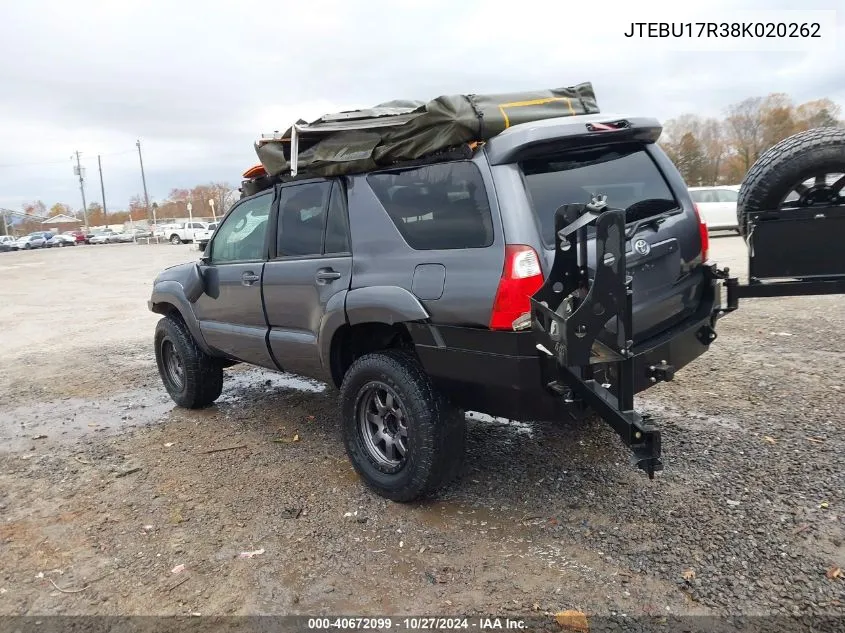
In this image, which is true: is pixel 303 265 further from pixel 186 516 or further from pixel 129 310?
pixel 129 310

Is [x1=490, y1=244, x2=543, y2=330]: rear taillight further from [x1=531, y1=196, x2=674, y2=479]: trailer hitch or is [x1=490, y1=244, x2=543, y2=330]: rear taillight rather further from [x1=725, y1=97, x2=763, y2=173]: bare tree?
[x1=725, y1=97, x2=763, y2=173]: bare tree

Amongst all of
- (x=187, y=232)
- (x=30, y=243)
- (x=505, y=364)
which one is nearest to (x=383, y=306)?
(x=505, y=364)

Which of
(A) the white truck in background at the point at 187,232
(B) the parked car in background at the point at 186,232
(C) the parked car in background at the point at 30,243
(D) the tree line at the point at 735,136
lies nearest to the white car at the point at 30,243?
(C) the parked car in background at the point at 30,243

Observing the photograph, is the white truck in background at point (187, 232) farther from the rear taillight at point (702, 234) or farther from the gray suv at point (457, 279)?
the rear taillight at point (702, 234)

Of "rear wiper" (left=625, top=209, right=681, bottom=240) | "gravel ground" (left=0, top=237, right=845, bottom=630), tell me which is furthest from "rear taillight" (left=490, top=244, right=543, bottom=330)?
"gravel ground" (left=0, top=237, right=845, bottom=630)

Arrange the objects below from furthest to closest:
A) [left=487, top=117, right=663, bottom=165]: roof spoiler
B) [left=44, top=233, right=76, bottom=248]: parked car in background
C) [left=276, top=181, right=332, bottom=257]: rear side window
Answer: [left=44, top=233, right=76, bottom=248]: parked car in background < [left=276, top=181, right=332, bottom=257]: rear side window < [left=487, top=117, right=663, bottom=165]: roof spoiler

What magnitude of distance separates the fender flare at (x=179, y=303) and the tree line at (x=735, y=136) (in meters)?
41.7

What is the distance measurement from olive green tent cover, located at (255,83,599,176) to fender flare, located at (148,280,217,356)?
5.32ft

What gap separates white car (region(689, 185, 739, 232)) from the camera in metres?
19.4

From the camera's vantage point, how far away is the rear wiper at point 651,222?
321cm

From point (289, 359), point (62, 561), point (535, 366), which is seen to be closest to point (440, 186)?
point (535, 366)

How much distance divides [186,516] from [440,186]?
2.32 meters

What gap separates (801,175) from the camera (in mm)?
3818

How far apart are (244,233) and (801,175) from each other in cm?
377
